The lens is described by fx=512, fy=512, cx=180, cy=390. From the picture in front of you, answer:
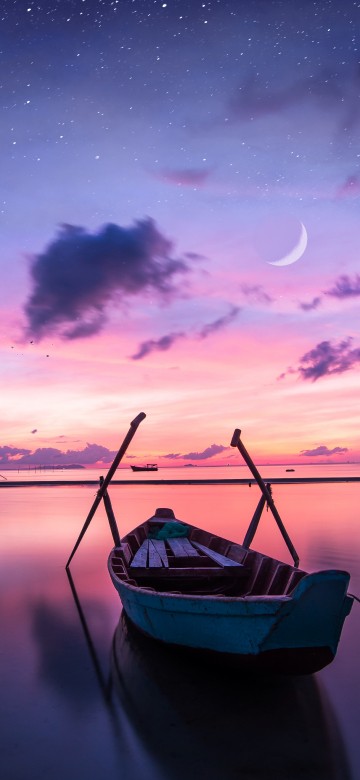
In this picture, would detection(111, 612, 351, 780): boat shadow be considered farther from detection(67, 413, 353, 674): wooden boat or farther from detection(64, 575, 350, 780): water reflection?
detection(67, 413, 353, 674): wooden boat

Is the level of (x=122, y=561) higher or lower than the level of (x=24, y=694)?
higher

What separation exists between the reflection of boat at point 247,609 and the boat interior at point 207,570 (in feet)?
0.07

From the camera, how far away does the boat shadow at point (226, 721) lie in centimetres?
611

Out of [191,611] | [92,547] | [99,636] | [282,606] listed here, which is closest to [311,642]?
[282,606]

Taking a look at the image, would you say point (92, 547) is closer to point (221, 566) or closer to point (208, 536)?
point (208, 536)

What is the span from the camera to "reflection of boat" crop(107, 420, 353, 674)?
271 inches

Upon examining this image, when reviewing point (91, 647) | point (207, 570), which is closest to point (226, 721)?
point (207, 570)

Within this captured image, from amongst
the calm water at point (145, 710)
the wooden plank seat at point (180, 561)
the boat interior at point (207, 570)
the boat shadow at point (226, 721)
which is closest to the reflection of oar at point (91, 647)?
the calm water at point (145, 710)

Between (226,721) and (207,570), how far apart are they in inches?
144

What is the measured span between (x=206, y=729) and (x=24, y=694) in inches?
139

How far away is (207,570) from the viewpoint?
34.9 feet

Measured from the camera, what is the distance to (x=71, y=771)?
20.4 ft

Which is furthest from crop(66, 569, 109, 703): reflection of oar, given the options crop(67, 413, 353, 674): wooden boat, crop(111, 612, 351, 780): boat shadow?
crop(67, 413, 353, 674): wooden boat

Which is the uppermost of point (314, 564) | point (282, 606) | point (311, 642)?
point (282, 606)
